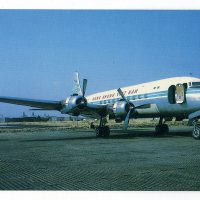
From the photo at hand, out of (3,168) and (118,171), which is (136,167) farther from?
(3,168)

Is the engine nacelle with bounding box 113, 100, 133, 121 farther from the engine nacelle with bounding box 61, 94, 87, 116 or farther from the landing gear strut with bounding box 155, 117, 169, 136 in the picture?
the landing gear strut with bounding box 155, 117, 169, 136

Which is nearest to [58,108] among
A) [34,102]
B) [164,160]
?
[34,102]

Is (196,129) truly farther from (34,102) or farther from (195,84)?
(34,102)

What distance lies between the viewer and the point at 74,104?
18.8 metres

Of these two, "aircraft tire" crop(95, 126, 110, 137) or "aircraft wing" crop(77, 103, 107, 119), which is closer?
"aircraft wing" crop(77, 103, 107, 119)

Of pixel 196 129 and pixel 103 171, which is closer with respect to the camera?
pixel 103 171

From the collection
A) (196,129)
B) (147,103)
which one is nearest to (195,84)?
(196,129)

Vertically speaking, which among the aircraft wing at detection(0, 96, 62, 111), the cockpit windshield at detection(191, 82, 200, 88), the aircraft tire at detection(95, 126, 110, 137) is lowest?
the aircraft tire at detection(95, 126, 110, 137)

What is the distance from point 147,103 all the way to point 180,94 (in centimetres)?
233

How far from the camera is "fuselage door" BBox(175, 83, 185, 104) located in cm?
1716

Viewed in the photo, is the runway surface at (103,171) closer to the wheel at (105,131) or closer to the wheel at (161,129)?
the wheel at (105,131)

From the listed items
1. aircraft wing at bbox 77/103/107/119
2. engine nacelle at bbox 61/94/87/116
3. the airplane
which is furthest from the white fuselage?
engine nacelle at bbox 61/94/87/116

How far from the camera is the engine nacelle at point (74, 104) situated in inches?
742

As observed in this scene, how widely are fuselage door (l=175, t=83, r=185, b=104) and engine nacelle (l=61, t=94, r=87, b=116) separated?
5.29 m
